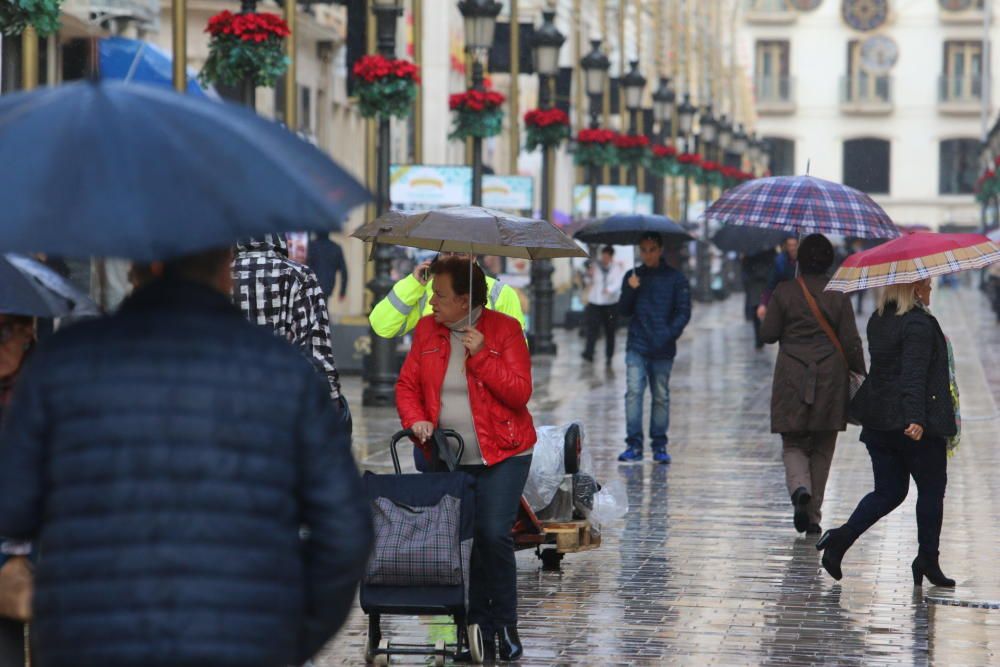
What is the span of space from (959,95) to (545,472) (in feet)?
276

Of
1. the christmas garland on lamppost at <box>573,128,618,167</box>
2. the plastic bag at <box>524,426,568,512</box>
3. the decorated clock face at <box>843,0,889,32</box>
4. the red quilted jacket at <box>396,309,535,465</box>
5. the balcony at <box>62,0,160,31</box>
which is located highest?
the decorated clock face at <box>843,0,889,32</box>

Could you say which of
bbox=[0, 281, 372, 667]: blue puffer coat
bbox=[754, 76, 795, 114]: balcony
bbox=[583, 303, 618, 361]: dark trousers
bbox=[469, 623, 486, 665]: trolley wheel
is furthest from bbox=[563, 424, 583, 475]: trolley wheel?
Result: bbox=[754, 76, 795, 114]: balcony

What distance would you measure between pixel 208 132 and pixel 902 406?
582 cm

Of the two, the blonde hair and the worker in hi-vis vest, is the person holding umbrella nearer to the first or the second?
the blonde hair

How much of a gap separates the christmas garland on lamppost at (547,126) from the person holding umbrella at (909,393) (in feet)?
62.0

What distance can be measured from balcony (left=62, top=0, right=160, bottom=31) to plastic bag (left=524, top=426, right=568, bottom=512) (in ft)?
43.6

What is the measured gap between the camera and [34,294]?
17.0ft

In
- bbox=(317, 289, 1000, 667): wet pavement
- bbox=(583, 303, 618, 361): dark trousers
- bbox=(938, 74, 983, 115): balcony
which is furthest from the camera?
bbox=(938, 74, 983, 115): balcony

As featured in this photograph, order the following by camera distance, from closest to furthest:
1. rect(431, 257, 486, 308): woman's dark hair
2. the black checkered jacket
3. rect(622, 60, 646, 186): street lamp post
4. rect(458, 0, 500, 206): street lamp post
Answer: the black checkered jacket → rect(431, 257, 486, 308): woman's dark hair → rect(458, 0, 500, 206): street lamp post → rect(622, 60, 646, 186): street lamp post

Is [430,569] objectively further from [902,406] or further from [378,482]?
[902,406]

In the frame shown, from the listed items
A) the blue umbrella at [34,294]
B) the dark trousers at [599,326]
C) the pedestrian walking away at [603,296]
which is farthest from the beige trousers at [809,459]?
the pedestrian walking away at [603,296]

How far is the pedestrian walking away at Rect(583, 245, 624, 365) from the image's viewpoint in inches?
1050

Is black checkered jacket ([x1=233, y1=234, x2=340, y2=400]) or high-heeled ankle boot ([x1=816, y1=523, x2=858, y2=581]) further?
high-heeled ankle boot ([x1=816, y1=523, x2=858, y2=581])

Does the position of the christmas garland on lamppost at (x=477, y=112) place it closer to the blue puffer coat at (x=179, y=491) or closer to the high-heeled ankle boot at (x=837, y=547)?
the high-heeled ankle boot at (x=837, y=547)
